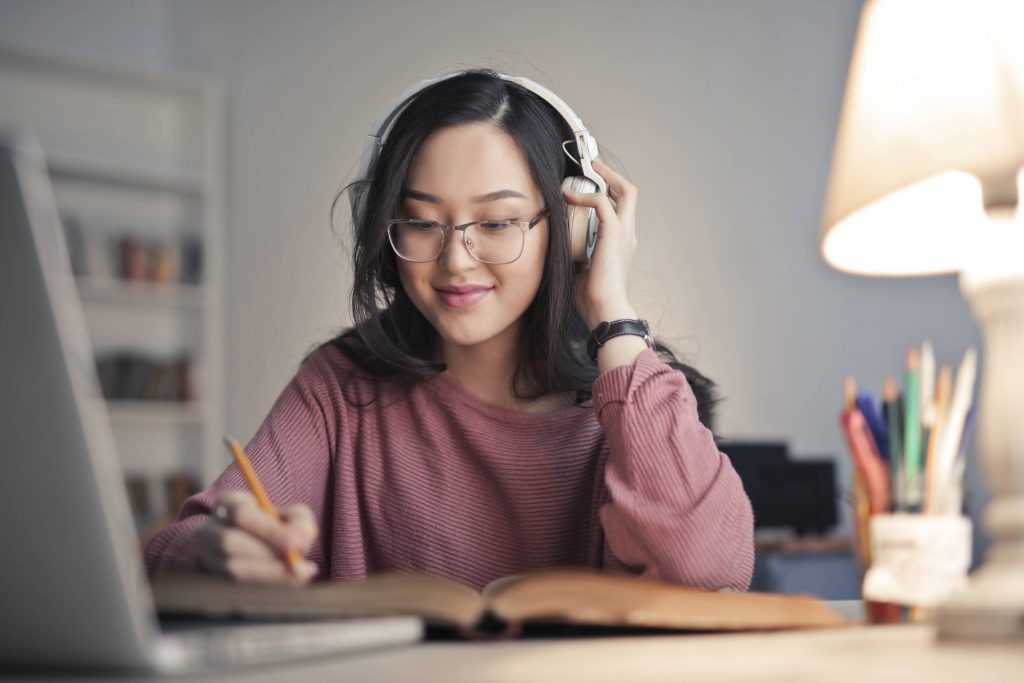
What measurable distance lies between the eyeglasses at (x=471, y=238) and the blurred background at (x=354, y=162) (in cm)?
276

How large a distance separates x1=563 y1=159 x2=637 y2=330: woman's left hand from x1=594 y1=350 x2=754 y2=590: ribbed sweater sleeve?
5.5 inches

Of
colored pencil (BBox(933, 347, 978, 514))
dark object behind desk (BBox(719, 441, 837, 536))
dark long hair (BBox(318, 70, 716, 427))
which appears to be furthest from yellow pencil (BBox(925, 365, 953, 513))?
dark object behind desk (BBox(719, 441, 837, 536))

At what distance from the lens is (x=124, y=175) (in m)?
3.90

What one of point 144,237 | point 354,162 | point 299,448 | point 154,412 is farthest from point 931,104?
point 144,237

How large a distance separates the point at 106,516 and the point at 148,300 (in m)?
3.72

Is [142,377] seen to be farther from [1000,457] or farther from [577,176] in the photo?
[1000,457]

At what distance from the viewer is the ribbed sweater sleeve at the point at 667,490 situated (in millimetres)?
941

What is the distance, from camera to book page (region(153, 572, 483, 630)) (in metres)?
0.61

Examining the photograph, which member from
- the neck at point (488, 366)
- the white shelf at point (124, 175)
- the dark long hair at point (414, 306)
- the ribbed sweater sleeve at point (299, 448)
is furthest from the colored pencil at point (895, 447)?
the white shelf at point (124, 175)

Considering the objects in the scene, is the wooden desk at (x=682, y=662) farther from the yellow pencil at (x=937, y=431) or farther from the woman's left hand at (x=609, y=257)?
the woman's left hand at (x=609, y=257)

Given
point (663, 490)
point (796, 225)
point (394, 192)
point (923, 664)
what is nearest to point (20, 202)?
point (923, 664)

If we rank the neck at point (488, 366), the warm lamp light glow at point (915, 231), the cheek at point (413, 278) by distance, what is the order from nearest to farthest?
1. the warm lamp light glow at point (915, 231)
2. the cheek at point (413, 278)
3. the neck at point (488, 366)

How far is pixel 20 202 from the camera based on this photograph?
0.43 m

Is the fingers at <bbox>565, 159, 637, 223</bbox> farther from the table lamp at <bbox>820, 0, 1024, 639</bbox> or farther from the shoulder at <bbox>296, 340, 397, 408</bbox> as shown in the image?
the table lamp at <bbox>820, 0, 1024, 639</bbox>
